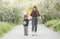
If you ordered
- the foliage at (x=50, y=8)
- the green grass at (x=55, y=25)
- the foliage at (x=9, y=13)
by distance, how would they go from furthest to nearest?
the foliage at (x=9, y=13)
the foliage at (x=50, y=8)
the green grass at (x=55, y=25)

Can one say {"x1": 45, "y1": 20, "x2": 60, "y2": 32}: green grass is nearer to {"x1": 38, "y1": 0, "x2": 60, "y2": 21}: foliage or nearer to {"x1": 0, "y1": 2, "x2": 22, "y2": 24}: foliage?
{"x1": 38, "y1": 0, "x2": 60, "y2": 21}: foliage

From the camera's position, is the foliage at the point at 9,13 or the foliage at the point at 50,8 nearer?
the foliage at the point at 50,8

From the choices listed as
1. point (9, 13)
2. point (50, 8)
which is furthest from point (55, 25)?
point (9, 13)

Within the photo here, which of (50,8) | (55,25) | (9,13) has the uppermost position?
(50,8)

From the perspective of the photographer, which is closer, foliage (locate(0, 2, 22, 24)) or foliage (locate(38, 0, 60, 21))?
foliage (locate(38, 0, 60, 21))

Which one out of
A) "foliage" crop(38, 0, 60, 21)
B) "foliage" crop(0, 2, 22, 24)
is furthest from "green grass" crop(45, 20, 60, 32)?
"foliage" crop(0, 2, 22, 24)

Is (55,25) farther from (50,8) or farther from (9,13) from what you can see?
(9,13)

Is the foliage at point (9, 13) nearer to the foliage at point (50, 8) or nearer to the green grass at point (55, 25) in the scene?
the foliage at point (50, 8)

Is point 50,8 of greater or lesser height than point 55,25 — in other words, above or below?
above

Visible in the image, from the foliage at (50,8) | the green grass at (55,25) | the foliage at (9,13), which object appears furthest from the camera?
the foliage at (9,13)

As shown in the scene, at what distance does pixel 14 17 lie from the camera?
2945 cm

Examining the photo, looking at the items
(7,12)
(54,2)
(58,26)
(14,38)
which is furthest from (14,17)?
(14,38)

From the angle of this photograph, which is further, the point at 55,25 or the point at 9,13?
the point at 9,13

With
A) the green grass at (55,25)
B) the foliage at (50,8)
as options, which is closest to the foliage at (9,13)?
the foliage at (50,8)
